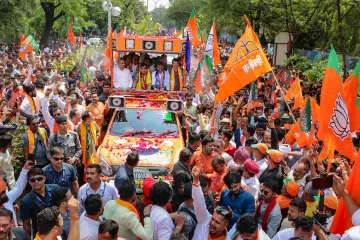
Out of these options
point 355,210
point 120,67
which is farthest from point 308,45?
point 355,210

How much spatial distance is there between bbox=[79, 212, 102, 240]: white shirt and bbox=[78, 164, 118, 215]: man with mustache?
111 cm

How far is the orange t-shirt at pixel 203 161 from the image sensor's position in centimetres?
723

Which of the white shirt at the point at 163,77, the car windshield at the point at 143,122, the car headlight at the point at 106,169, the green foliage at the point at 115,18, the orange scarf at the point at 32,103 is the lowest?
the car headlight at the point at 106,169

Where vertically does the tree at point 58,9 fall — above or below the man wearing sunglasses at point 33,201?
above

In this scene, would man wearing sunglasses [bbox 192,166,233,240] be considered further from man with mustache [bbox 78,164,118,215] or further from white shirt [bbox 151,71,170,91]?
white shirt [bbox 151,71,170,91]

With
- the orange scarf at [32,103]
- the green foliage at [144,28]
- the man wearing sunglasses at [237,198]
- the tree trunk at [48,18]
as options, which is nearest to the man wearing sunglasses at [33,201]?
the man wearing sunglasses at [237,198]

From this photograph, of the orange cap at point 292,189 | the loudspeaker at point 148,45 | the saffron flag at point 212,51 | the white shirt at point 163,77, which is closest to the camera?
the orange cap at point 292,189

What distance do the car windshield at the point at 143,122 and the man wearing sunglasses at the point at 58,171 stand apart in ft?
7.74

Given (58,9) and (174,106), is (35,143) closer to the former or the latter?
(174,106)

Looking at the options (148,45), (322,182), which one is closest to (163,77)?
(148,45)

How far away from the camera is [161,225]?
15.8 feet

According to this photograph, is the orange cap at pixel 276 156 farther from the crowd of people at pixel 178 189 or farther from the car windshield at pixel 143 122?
the car windshield at pixel 143 122

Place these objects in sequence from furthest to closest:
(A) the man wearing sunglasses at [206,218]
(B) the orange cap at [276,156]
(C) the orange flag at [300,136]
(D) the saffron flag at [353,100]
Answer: (C) the orange flag at [300,136] < (B) the orange cap at [276,156] < (D) the saffron flag at [353,100] < (A) the man wearing sunglasses at [206,218]

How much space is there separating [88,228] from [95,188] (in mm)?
1316
